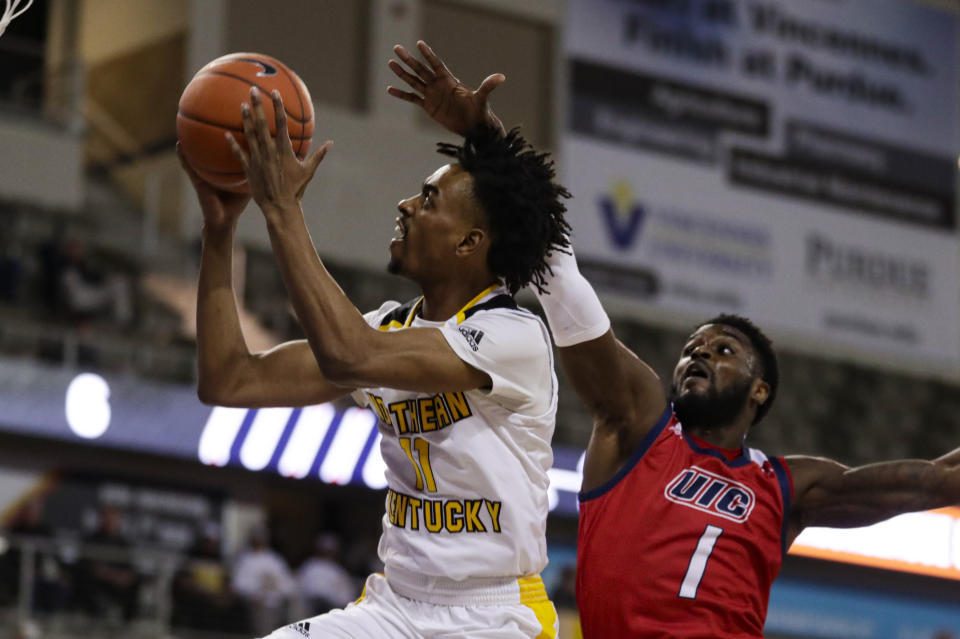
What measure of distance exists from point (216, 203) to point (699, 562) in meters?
1.96

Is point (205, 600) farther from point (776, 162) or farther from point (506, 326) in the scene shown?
point (776, 162)

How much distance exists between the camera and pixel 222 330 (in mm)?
4434

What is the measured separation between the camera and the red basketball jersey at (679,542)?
4953mm

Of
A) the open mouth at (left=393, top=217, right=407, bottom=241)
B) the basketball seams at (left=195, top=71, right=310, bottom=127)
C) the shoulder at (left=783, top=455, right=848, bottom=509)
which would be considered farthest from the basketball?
the shoulder at (left=783, top=455, right=848, bottom=509)

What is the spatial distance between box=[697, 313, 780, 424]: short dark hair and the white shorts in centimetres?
164

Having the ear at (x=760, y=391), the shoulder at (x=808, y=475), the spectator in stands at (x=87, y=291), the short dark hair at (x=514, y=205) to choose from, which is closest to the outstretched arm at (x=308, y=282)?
the short dark hair at (x=514, y=205)

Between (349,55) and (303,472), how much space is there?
5.71m

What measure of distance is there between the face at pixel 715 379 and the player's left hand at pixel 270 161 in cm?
191

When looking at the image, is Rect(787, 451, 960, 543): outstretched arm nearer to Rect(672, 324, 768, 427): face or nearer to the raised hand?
Rect(672, 324, 768, 427): face

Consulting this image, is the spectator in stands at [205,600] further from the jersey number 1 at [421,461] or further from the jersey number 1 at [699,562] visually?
the jersey number 1 at [421,461]

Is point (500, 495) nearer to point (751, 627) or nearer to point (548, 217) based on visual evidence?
point (548, 217)

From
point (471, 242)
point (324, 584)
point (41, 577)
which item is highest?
point (471, 242)

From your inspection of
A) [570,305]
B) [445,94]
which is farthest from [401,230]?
[570,305]

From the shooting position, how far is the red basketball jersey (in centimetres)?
495
